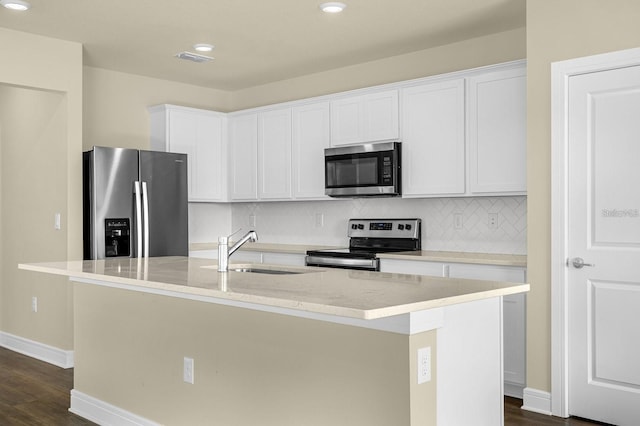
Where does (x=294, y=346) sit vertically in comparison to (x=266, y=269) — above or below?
below

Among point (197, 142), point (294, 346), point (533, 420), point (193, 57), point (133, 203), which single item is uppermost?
point (193, 57)

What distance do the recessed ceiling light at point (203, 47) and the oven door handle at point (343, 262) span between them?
1908 mm

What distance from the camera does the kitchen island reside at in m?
2.21

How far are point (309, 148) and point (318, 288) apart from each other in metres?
3.49

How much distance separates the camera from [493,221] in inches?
191

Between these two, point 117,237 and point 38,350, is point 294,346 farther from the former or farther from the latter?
point 38,350

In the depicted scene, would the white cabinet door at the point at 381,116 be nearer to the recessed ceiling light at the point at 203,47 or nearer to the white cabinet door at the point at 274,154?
the white cabinet door at the point at 274,154

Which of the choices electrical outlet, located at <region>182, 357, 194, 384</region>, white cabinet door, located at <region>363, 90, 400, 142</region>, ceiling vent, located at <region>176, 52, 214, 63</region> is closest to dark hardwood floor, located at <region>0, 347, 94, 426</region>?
electrical outlet, located at <region>182, 357, 194, 384</region>

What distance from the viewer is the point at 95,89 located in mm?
5867

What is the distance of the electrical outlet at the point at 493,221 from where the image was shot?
15.8ft

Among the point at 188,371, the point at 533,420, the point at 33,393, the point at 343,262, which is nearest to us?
the point at 188,371

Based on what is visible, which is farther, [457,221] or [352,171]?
[352,171]

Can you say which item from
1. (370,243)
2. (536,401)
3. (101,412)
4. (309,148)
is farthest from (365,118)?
(101,412)

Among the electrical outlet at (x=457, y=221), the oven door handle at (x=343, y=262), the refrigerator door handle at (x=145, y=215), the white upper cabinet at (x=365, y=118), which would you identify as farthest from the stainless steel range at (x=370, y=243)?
the refrigerator door handle at (x=145, y=215)
